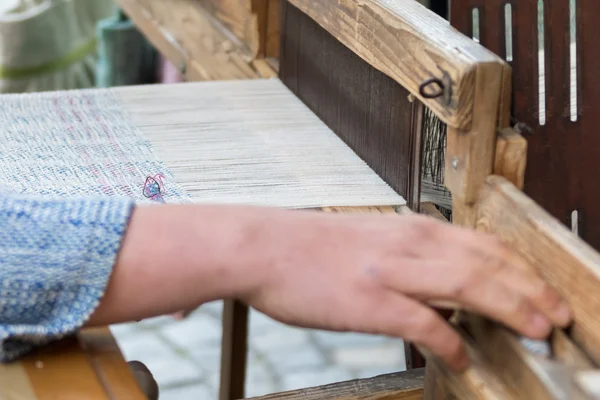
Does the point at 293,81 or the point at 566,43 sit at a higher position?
the point at 566,43

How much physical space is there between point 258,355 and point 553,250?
5.55 ft

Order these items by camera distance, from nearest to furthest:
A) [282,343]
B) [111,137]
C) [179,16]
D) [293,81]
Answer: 1. [111,137]
2. [293,81]
3. [179,16]
4. [282,343]

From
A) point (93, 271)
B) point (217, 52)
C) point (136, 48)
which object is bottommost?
point (136, 48)

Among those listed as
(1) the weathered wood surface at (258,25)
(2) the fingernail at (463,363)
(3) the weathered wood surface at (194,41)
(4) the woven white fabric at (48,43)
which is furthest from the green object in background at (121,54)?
(2) the fingernail at (463,363)

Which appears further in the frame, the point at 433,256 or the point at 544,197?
the point at 544,197

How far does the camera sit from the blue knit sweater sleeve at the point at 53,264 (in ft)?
2.37

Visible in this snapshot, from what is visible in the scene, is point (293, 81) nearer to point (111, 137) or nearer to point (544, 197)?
point (111, 137)

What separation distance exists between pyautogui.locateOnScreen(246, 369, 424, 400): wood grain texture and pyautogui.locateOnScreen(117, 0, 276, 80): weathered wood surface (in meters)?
0.70

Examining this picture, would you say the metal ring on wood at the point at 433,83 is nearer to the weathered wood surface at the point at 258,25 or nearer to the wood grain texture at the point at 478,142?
the wood grain texture at the point at 478,142

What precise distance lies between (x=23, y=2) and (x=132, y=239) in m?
2.87

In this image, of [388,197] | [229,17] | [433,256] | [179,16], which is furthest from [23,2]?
[433,256]

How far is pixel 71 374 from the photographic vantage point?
2.43 feet

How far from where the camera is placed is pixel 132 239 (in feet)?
2.40

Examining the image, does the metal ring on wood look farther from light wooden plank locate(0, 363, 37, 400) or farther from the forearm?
light wooden plank locate(0, 363, 37, 400)
